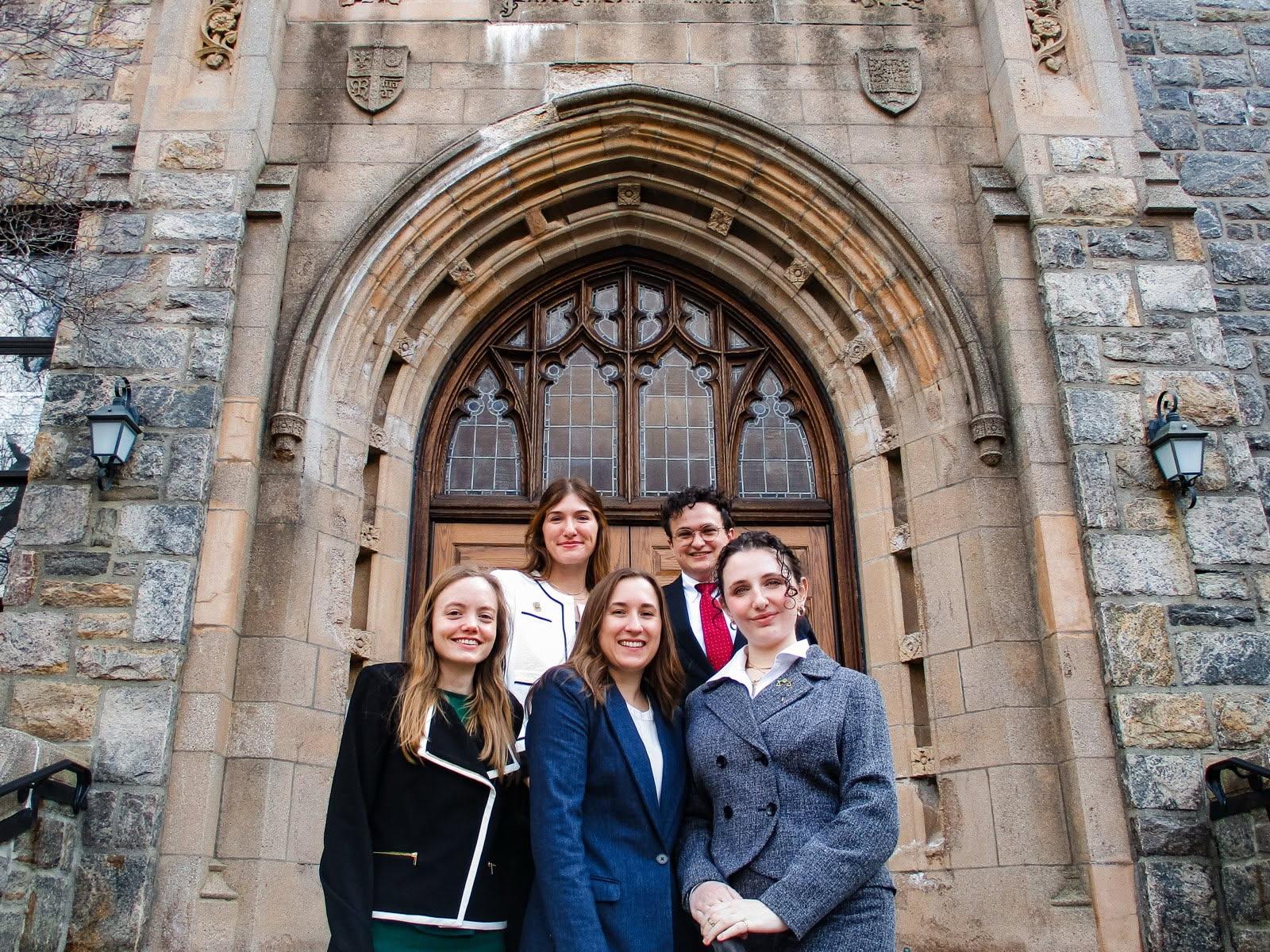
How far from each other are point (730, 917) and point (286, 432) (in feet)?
12.9

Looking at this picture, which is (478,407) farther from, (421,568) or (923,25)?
(923,25)

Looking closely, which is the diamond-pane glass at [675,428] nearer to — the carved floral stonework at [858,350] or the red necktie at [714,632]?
the carved floral stonework at [858,350]

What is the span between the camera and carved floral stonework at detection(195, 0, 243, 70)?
21.1ft

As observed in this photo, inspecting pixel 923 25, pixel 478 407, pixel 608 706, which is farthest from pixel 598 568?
pixel 923 25

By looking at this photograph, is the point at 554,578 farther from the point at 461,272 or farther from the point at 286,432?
the point at 461,272

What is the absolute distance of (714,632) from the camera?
393 centimetres

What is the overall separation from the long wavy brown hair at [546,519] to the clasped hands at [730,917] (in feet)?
4.85

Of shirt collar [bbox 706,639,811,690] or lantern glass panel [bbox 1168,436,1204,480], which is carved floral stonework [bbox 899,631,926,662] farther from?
shirt collar [bbox 706,639,811,690]

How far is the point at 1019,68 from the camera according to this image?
258 inches

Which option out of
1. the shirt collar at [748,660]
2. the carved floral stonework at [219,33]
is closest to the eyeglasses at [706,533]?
the shirt collar at [748,660]

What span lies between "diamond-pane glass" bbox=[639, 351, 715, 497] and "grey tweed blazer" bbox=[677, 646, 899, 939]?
3879mm

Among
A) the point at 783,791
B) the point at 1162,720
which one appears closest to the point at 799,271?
the point at 1162,720

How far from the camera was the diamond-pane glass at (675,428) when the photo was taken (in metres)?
6.73

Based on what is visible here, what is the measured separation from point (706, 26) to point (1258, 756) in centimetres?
518
